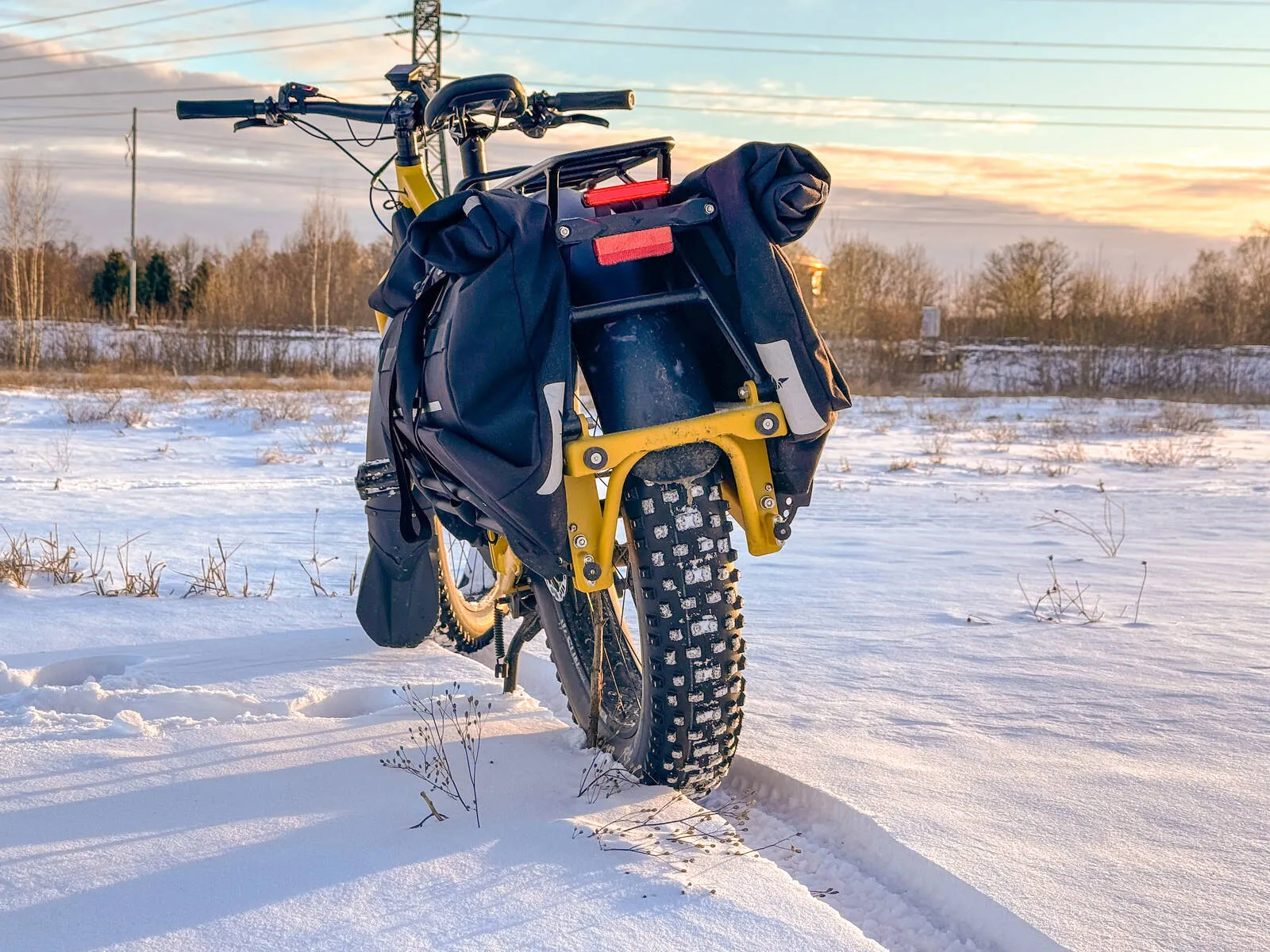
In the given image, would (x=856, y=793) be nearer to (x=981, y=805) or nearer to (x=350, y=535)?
(x=981, y=805)

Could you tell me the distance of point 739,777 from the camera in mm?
2234

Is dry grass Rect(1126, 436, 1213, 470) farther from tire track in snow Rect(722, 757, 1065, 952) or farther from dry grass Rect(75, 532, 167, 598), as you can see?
tire track in snow Rect(722, 757, 1065, 952)

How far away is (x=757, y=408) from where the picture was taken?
180 centimetres

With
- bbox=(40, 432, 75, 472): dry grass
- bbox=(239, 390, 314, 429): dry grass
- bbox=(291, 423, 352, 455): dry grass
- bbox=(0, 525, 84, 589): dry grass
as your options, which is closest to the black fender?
bbox=(0, 525, 84, 589): dry grass

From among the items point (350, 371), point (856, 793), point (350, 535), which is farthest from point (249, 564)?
point (350, 371)

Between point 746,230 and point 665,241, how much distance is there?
140 mm

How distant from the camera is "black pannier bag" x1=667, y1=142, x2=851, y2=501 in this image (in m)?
1.78

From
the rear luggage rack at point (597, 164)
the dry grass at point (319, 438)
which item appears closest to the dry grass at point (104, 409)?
the dry grass at point (319, 438)

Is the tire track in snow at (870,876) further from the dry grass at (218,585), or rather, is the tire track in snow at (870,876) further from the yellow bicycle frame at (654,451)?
the dry grass at (218,585)

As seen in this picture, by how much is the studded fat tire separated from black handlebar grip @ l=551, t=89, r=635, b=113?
1.67 meters

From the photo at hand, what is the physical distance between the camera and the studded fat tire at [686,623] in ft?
5.89

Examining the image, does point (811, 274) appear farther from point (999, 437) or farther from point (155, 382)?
point (999, 437)

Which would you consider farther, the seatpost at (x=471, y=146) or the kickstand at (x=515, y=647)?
the seatpost at (x=471, y=146)

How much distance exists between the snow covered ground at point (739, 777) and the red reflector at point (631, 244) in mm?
962
